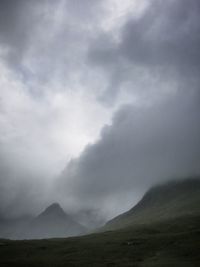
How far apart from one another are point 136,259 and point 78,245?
4315 centimetres

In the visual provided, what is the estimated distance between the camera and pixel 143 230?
184375 mm

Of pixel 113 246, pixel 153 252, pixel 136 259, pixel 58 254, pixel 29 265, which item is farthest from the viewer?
pixel 113 246

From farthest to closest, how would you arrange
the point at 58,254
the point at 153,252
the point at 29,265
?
1. the point at 58,254
2. the point at 153,252
3. the point at 29,265

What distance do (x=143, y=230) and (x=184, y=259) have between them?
89529 mm

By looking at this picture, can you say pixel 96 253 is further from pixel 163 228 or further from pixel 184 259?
pixel 163 228

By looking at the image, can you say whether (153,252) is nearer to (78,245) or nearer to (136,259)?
(136,259)

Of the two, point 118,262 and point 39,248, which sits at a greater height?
point 39,248

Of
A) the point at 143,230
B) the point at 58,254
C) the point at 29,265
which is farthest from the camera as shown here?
the point at 143,230

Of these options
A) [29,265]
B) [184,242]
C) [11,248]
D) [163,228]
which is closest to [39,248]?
[11,248]

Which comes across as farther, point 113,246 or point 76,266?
point 113,246

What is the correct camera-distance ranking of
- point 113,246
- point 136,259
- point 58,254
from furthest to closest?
point 113,246 < point 58,254 < point 136,259

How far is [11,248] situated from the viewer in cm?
13988

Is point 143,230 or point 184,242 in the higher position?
point 143,230

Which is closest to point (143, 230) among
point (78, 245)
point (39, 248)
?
point (78, 245)
